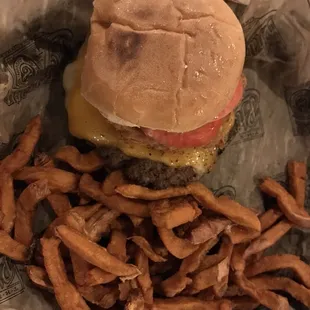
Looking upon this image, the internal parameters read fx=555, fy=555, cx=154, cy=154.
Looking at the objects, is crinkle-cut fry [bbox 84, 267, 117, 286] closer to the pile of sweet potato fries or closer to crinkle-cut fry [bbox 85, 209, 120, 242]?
the pile of sweet potato fries

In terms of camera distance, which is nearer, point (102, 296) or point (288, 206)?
point (102, 296)

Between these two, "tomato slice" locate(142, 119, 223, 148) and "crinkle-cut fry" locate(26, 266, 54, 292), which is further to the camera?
"tomato slice" locate(142, 119, 223, 148)

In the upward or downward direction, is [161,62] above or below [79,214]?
above

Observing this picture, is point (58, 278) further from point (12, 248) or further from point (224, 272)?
point (224, 272)

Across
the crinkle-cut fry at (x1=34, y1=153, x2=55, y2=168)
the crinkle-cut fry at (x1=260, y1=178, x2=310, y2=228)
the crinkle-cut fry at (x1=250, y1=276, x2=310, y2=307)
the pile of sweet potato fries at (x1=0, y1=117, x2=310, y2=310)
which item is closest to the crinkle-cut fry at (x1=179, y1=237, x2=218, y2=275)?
the pile of sweet potato fries at (x1=0, y1=117, x2=310, y2=310)

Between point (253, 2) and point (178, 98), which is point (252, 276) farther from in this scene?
point (253, 2)

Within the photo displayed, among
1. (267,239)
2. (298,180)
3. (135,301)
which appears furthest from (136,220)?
(298,180)

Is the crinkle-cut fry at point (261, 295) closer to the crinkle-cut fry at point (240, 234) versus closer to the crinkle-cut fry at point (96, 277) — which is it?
the crinkle-cut fry at point (240, 234)
